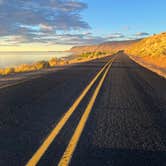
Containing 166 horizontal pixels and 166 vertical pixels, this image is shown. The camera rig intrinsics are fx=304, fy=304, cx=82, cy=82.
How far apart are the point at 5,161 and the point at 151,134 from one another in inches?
117

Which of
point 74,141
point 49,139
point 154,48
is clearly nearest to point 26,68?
point 49,139

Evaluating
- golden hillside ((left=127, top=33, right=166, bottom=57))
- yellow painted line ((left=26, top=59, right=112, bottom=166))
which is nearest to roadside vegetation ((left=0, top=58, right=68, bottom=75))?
yellow painted line ((left=26, top=59, right=112, bottom=166))

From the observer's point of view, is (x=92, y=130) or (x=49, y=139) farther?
(x=92, y=130)

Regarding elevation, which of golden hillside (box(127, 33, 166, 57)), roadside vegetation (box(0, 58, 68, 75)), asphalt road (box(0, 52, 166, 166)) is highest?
asphalt road (box(0, 52, 166, 166))

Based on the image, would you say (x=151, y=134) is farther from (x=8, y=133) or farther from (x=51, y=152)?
(x=8, y=133)

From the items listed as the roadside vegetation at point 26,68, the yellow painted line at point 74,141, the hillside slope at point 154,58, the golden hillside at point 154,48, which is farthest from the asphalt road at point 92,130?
the golden hillside at point 154,48

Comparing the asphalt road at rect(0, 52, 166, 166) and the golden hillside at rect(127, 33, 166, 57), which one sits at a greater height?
the asphalt road at rect(0, 52, 166, 166)

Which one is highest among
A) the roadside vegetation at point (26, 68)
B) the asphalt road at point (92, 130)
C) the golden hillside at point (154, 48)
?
the asphalt road at point (92, 130)

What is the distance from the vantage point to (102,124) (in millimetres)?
6844

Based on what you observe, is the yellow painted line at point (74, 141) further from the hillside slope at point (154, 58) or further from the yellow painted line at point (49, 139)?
the hillside slope at point (154, 58)

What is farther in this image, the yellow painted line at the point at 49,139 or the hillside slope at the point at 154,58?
the hillside slope at the point at 154,58

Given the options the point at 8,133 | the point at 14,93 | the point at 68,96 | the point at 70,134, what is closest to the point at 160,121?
the point at 70,134

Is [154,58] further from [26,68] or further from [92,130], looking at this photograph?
[92,130]

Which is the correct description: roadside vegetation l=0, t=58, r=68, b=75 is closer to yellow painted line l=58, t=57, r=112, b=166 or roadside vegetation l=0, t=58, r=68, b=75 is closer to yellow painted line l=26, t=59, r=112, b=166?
yellow painted line l=26, t=59, r=112, b=166
